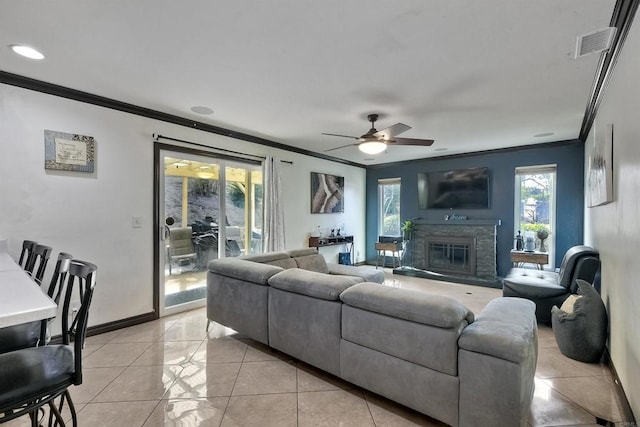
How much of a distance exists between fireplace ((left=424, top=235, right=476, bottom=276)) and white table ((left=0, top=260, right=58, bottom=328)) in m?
5.97

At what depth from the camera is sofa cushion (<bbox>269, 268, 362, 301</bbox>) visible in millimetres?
2207

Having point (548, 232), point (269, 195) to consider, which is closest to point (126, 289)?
point (269, 195)

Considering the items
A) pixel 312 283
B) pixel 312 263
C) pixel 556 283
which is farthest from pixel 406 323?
pixel 556 283

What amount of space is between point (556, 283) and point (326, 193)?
3917 millimetres

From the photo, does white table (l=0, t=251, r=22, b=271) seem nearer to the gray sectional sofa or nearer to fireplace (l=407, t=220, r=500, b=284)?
the gray sectional sofa

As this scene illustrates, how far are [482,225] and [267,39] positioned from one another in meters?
5.06

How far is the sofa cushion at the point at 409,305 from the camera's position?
1696mm

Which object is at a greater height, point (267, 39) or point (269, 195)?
point (267, 39)

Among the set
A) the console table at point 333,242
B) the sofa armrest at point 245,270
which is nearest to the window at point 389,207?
the console table at point 333,242

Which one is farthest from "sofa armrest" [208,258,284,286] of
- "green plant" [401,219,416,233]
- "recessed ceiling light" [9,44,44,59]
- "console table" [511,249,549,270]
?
"green plant" [401,219,416,233]

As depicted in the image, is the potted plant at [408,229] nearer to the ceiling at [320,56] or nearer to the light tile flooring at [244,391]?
the ceiling at [320,56]

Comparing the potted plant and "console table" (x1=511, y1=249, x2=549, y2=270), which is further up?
the potted plant

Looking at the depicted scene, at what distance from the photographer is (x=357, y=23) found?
1.95 m

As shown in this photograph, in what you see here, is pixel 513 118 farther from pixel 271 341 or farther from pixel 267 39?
pixel 271 341
